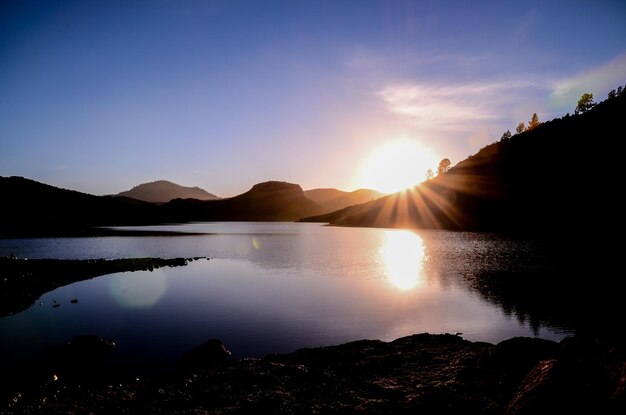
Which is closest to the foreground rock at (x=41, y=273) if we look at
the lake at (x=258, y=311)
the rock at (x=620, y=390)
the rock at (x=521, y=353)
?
→ the lake at (x=258, y=311)

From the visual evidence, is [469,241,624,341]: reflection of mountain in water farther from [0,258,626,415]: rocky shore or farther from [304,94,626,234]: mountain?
[304,94,626,234]: mountain

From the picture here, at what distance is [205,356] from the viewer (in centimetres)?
2302

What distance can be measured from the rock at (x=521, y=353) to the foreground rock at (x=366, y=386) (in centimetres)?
5

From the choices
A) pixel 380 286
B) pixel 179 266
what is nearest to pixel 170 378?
pixel 380 286

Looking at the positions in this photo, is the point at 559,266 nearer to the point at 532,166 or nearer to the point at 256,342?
the point at 256,342

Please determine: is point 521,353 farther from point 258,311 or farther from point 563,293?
point 563,293

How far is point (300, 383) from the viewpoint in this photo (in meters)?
18.2

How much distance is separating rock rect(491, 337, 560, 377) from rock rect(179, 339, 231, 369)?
54.2ft

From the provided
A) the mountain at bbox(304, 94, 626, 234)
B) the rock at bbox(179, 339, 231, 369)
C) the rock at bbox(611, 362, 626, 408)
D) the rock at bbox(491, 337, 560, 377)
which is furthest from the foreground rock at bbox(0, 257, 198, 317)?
the mountain at bbox(304, 94, 626, 234)

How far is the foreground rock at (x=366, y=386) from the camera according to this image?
11.3 meters

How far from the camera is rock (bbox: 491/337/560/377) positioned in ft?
60.7

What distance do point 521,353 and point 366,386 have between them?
8.92 meters

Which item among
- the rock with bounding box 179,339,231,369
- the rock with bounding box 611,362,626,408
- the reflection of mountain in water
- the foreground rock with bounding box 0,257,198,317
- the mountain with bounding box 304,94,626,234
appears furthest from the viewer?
the mountain with bounding box 304,94,626,234

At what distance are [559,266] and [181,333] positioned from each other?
62.1 m
